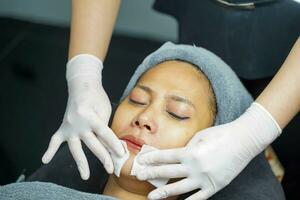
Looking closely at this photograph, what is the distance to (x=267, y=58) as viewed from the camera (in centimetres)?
157

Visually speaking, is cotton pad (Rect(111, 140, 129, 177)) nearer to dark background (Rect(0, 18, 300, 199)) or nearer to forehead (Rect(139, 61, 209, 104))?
forehead (Rect(139, 61, 209, 104))

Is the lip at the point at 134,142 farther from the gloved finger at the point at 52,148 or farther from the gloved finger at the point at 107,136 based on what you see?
the gloved finger at the point at 52,148

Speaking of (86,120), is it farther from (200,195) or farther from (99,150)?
(200,195)

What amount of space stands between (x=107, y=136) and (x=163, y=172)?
0.57 ft

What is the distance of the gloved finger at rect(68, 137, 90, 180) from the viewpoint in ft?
4.00

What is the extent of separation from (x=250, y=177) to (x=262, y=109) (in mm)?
266

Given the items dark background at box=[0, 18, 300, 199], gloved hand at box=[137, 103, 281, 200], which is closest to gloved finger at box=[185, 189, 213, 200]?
gloved hand at box=[137, 103, 281, 200]

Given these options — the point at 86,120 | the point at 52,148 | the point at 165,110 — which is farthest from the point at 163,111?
the point at 52,148

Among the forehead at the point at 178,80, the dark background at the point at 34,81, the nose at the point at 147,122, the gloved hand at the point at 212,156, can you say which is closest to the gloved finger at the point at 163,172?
the gloved hand at the point at 212,156

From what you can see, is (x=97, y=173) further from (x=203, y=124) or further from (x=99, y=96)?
(x=203, y=124)

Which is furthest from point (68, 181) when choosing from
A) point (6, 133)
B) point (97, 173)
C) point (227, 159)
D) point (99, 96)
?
point (6, 133)

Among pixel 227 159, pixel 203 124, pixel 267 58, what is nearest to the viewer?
pixel 227 159

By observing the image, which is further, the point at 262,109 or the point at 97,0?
the point at 97,0

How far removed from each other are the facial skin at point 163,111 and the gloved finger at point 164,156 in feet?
0.15
